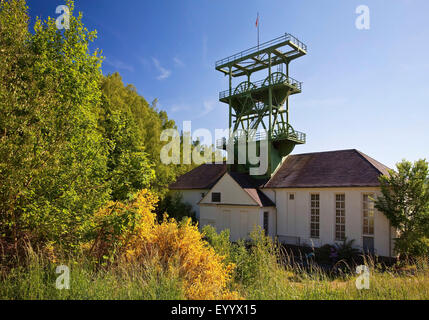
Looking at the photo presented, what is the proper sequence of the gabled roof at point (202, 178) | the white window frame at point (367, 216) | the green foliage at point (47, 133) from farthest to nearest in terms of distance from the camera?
the gabled roof at point (202, 178), the white window frame at point (367, 216), the green foliage at point (47, 133)

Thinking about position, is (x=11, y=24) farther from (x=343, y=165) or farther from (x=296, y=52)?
(x=296, y=52)

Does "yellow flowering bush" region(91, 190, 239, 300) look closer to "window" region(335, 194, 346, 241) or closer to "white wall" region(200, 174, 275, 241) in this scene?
"white wall" region(200, 174, 275, 241)

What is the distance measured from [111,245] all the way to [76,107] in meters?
4.01

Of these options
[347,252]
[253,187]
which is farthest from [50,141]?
[253,187]

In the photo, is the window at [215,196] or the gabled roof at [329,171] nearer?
the gabled roof at [329,171]

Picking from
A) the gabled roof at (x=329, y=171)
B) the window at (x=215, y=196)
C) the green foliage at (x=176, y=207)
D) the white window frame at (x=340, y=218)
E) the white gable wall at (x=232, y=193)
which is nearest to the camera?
the gabled roof at (x=329, y=171)

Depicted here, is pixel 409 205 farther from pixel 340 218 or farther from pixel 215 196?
pixel 215 196

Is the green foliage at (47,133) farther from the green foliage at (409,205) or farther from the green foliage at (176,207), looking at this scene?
the green foliage at (176,207)

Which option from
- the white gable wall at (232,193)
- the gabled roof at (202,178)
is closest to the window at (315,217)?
the white gable wall at (232,193)

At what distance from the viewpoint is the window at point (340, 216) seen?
730 inches

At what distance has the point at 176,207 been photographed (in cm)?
2848

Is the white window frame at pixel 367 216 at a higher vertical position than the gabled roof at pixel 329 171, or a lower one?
lower

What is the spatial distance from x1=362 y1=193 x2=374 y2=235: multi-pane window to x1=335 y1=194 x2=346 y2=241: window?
1228mm

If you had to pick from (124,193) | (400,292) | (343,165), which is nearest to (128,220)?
(124,193)
